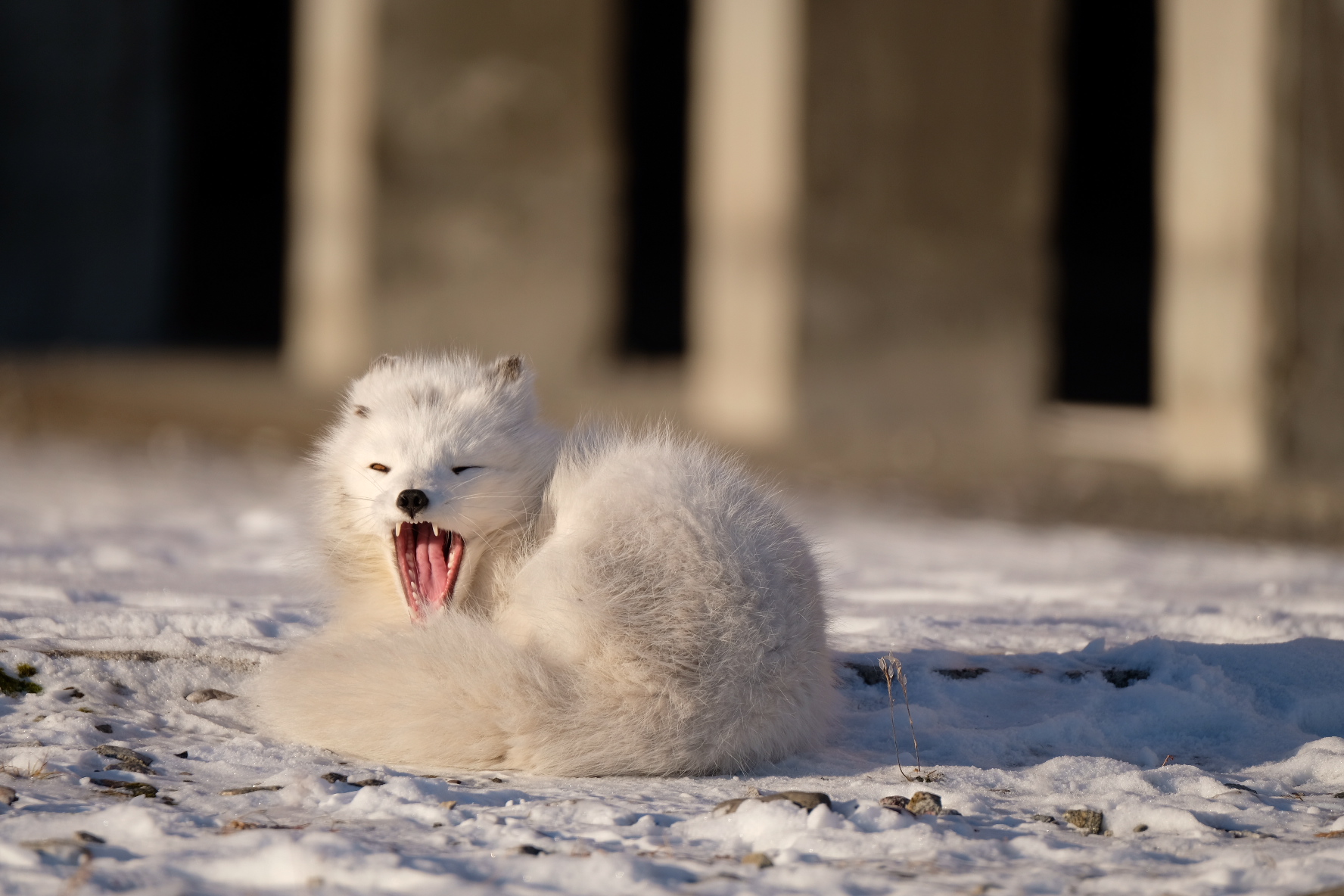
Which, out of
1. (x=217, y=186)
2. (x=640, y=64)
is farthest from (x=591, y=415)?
(x=217, y=186)

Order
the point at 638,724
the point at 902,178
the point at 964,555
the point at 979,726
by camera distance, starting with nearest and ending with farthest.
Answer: the point at 638,724 < the point at 979,726 < the point at 964,555 < the point at 902,178

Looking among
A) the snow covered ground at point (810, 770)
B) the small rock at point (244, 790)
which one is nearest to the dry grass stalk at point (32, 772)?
the snow covered ground at point (810, 770)

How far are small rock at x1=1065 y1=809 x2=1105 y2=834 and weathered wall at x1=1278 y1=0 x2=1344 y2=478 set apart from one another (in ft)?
17.5

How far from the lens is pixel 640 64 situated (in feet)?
44.0

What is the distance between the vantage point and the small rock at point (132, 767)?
8.64 ft

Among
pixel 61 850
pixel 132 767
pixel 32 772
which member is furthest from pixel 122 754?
pixel 61 850

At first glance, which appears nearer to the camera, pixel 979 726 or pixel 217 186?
→ pixel 979 726

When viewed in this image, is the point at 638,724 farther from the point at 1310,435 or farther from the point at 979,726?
the point at 1310,435

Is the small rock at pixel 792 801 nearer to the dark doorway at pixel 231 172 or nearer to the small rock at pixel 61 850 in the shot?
the small rock at pixel 61 850

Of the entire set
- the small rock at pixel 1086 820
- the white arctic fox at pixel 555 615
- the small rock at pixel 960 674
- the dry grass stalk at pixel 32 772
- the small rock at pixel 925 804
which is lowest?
the small rock at pixel 1086 820

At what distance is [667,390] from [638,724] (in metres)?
8.10

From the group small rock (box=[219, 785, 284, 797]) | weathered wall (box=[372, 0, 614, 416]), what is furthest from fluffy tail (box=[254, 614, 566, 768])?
weathered wall (box=[372, 0, 614, 416])

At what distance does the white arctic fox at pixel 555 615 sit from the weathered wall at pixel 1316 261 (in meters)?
5.12

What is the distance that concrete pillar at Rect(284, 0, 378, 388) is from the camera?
1120 centimetres
